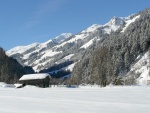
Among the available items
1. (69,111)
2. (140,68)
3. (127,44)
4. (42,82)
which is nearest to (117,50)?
(127,44)

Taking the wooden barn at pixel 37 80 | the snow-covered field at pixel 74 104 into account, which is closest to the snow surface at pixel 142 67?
the wooden barn at pixel 37 80

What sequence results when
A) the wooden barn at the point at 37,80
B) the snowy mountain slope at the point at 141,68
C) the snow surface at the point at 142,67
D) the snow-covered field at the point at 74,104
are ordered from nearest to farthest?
the snow-covered field at the point at 74,104 → the wooden barn at the point at 37,80 → the snowy mountain slope at the point at 141,68 → the snow surface at the point at 142,67

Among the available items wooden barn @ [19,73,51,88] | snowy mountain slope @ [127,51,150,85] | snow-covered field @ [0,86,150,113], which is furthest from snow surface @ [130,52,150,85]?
snow-covered field @ [0,86,150,113]

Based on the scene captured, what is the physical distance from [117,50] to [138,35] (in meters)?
16.2

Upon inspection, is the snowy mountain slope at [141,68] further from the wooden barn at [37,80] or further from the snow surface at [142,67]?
the wooden barn at [37,80]

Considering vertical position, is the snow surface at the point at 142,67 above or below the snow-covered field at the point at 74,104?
above

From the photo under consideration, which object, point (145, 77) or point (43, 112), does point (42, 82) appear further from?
point (145, 77)

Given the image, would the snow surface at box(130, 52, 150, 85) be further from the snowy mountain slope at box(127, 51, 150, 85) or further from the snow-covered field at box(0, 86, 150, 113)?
the snow-covered field at box(0, 86, 150, 113)

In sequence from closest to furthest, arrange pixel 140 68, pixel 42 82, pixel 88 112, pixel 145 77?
pixel 88 112 < pixel 42 82 < pixel 145 77 < pixel 140 68

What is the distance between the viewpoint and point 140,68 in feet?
589

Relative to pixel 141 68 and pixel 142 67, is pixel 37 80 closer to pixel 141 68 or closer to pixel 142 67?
pixel 141 68

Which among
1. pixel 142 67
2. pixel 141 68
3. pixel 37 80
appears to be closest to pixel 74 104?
pixel 37 80

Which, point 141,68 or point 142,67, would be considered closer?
point 141,68

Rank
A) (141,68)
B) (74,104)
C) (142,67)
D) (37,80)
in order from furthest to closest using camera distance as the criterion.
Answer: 1. (142,67)
2. (141,68)
3. (37,80)
4. (74,104)
